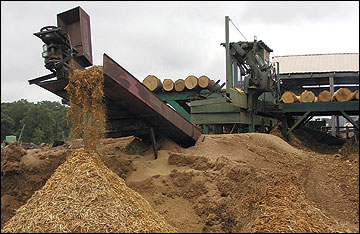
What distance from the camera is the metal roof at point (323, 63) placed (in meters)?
3.94

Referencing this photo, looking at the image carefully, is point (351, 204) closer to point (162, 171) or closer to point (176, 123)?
point (162, 171)

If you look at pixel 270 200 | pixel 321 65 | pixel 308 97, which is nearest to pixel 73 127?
pixel 270 200

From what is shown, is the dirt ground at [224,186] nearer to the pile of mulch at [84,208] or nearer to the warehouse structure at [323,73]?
the pile of mulch at [84,208]

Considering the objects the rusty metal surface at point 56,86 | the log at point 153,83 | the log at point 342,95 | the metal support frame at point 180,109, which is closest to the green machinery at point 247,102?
the metal support frame at point 180,109

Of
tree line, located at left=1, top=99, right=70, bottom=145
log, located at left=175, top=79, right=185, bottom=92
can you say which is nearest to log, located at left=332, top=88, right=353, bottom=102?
log, located at left=175, top=79, right=185, bottom=92

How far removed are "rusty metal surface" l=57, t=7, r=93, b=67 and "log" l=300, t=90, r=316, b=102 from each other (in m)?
5.51

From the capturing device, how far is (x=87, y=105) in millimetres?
4891

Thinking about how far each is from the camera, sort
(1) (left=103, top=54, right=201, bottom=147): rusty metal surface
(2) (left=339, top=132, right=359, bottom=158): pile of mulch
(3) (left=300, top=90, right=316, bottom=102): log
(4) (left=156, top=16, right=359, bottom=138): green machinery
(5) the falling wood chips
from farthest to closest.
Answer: (4) (left=156, top=16, right=359, bottom=138): green machinery < (3) (left=300, top=90, right=316, bottom=102): log < (2) (left=339, top=132, right=359, bottom=158): pile of mulch < (1) (left=103, top=54, right=201, bottom=147): rusty metal surface < (5) the falling wood chips

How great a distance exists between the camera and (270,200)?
4043 mm

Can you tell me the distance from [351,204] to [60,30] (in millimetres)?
4543

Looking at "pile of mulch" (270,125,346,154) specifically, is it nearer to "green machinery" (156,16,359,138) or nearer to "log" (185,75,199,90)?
"green machinery" (156,16,359,138)

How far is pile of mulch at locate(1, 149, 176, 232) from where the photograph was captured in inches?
125

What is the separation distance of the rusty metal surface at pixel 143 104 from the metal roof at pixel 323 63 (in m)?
2.87

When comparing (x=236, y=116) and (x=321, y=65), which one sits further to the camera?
(x=236, y=116)
